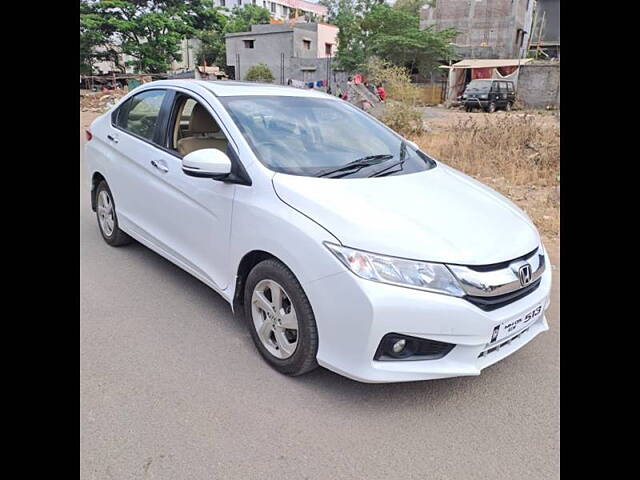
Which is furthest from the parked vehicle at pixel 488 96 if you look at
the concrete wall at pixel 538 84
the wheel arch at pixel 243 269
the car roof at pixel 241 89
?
the wheel arch at pixel 243 269

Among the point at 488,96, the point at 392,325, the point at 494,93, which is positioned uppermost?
the point at 494,93

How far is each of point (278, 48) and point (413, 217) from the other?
141 feet

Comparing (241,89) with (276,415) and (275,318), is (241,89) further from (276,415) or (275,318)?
(276,415)

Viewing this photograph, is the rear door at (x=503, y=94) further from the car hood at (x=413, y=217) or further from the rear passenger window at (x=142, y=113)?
the car hood at (x=413, y=217)

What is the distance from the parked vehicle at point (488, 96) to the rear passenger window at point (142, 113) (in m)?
24.2

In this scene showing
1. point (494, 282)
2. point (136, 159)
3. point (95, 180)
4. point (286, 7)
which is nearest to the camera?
point (494, 282)

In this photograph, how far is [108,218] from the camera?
15.9 feet

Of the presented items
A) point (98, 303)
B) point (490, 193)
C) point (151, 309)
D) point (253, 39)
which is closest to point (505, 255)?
point (490, 193)

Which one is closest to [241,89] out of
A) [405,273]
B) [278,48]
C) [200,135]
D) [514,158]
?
[200,135]

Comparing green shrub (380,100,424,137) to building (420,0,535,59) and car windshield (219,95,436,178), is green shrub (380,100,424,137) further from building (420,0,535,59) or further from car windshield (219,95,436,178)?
building (420,0,535,59)

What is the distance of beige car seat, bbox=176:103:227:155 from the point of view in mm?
3819

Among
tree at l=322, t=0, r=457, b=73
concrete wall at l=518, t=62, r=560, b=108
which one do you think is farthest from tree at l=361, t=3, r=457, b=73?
concrete wall at l=518, t=62, r=560, b=108

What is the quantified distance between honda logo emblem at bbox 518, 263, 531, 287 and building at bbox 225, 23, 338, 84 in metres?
39.0

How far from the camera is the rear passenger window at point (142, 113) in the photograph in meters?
4.16
